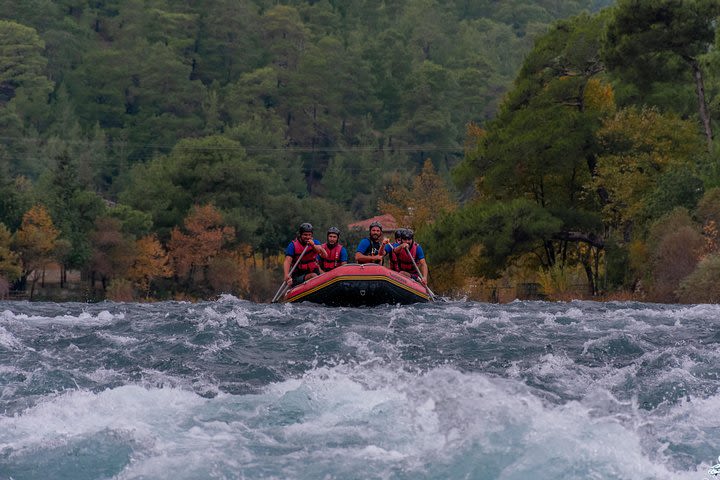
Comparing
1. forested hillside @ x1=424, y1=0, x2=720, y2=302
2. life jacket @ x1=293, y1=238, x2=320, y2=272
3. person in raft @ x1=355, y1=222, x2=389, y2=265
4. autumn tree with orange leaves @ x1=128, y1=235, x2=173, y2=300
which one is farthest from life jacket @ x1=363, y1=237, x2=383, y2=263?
autumn tree with orange leaves @ x1=128, y1=235, x2=173, y2=300

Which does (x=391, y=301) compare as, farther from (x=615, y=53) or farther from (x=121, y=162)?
(x=121, y=162)

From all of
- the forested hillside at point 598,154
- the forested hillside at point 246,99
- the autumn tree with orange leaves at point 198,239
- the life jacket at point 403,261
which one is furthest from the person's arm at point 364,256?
the forested hillside at point 246,99

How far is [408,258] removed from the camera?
25.9 metres

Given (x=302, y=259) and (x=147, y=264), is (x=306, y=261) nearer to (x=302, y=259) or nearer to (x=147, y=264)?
(x=302, y=259)

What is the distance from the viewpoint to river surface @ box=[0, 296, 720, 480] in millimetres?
11484

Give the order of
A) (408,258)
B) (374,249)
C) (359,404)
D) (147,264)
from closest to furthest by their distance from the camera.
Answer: (359,404) < (374,249) < (408,258) < (147,264)

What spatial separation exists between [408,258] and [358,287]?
3.13 m

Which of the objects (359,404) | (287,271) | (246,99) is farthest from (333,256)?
(246,99)

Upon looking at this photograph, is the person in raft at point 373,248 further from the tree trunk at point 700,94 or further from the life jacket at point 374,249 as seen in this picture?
the tree trunk at point 700,94

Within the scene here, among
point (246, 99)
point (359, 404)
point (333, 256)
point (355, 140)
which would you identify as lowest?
point (359, 404)

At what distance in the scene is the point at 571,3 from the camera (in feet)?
517

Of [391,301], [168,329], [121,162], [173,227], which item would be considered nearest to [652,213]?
[391,301]

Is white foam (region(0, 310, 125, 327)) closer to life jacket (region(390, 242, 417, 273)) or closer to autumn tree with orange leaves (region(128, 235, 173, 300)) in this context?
life jacket (region(390, 242, 417, 273))

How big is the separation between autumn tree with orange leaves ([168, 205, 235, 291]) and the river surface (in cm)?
4078
